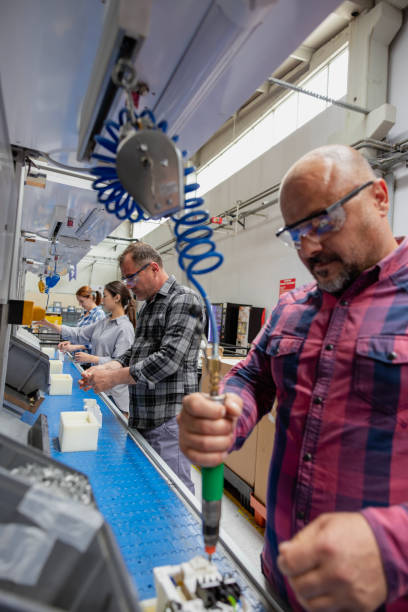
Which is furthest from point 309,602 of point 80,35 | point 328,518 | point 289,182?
point 80,35

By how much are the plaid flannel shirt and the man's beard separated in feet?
0.06

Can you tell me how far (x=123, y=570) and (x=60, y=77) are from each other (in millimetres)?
799

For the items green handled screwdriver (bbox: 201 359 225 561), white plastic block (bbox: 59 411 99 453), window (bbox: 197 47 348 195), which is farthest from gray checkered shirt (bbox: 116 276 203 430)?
window (bbox: 197 47 348 195)

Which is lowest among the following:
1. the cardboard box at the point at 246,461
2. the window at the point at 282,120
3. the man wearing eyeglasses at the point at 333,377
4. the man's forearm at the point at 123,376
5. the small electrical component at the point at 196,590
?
the cardboard box at the point at 246,461

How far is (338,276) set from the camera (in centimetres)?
81

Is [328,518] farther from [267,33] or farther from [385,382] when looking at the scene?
[267,33]

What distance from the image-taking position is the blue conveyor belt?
0.78m

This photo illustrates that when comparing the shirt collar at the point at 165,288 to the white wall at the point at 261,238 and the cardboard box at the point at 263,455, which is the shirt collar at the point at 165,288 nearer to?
the cardboard box at the point at 263,455

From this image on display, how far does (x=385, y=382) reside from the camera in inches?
27.8

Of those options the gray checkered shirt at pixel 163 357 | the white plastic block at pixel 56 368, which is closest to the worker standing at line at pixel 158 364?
the gray checkered shirt at pixel 163 357

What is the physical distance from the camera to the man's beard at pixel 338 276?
0.80 meters

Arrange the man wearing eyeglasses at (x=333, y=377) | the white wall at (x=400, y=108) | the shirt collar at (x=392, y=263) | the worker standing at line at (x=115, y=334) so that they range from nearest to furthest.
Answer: the man wearing eyeglasses at (x=333, y=377)
the shirt collar at (x=392, y=263)
the worker standing at line at (x=115, y=334)
the white wall at (x=400, y=108)

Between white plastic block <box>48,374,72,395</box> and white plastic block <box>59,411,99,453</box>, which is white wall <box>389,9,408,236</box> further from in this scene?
white plastic block <box>59,411,99,453</box>

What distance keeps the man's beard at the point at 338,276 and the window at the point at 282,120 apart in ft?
8.63
